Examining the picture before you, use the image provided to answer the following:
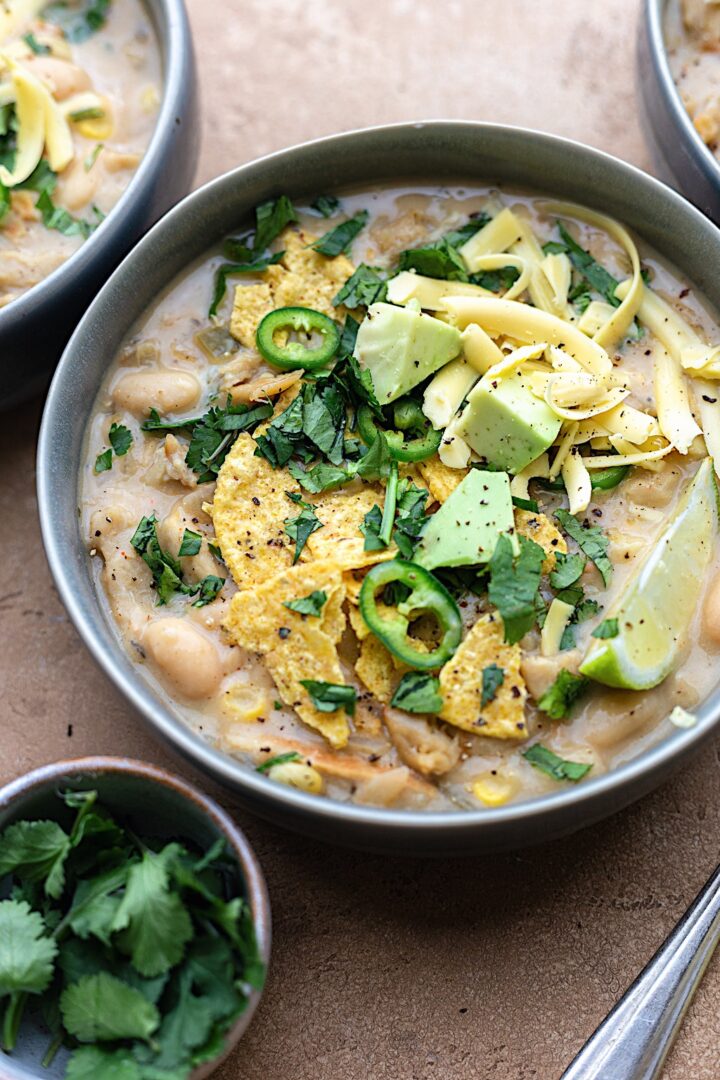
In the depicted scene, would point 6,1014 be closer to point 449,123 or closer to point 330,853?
point 330,853

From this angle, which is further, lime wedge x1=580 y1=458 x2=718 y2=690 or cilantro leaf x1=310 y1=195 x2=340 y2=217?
cilantro leaf x1=310 y1=195 x2=340 y2=217

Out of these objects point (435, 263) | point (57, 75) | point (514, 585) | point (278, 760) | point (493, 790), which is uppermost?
point (435, 263)

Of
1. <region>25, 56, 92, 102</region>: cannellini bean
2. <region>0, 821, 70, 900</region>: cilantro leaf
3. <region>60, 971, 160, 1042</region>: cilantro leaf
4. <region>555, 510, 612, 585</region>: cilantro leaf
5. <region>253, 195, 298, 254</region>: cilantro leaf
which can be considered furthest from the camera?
<region>25, 56, 92, 102</region>: cannellini bean

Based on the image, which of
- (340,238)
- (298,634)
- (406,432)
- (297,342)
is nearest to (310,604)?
(298,634)

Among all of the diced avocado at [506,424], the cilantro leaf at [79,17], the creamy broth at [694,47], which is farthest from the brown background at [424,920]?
the creamy broth at [694,47]

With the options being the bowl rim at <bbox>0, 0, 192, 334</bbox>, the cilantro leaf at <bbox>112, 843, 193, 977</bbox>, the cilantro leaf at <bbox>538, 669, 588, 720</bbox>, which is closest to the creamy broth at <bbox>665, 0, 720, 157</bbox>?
the bowl rim at <bbox>0, 0, 192, 334</bbox>

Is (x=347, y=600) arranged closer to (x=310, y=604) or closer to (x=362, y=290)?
(x=310, y=604)

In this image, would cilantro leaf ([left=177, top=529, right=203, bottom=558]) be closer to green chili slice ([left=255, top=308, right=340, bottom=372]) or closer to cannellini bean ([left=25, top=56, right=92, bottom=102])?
green chili slice ([left=255, top=308, right=340, bottom=372])
